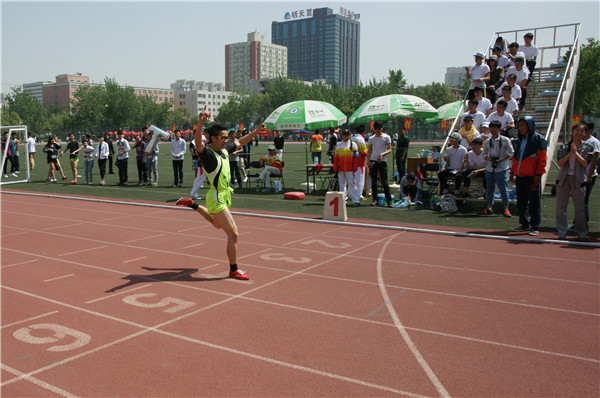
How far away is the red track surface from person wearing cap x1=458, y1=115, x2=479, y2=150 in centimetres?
445

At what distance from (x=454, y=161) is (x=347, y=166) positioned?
2.87 m

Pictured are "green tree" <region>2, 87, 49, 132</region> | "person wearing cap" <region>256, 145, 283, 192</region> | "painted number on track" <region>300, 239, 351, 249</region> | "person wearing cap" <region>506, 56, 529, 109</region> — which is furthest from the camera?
"green tree" <region>2, 87, 49, 132</region>

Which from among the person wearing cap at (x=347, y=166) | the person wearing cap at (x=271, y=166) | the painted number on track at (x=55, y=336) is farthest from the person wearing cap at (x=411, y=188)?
the painted number on track at (x=55, y=336)

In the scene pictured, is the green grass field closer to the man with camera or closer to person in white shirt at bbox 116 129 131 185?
person in white shirt at bbox 116 129 131 185

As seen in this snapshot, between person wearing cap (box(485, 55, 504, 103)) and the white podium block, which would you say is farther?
person wearing cap (box(485, 55, 504, 103))

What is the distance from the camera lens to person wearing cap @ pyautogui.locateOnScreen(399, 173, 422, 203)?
1402 centimetres

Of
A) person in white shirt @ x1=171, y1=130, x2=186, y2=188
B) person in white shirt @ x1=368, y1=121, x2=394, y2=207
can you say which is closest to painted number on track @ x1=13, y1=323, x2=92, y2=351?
person in white shirt @ x1=368, y1=121, x2=394, y2=207

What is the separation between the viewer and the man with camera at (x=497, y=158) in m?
11.3

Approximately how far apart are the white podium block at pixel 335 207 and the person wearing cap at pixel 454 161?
2978 mm

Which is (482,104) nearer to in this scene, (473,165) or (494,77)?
(494,77)

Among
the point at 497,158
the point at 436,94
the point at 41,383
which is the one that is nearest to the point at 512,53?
the point at 497,158

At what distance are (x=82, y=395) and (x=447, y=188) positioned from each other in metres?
10.7

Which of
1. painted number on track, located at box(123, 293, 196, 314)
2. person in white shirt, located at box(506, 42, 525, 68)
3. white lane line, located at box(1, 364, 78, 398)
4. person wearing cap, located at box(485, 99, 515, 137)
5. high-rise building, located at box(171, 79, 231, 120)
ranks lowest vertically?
white lane line, located at box(1, 364, 78, 398)

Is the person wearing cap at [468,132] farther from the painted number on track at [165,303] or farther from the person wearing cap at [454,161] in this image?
the painted number on track at [165,303]
